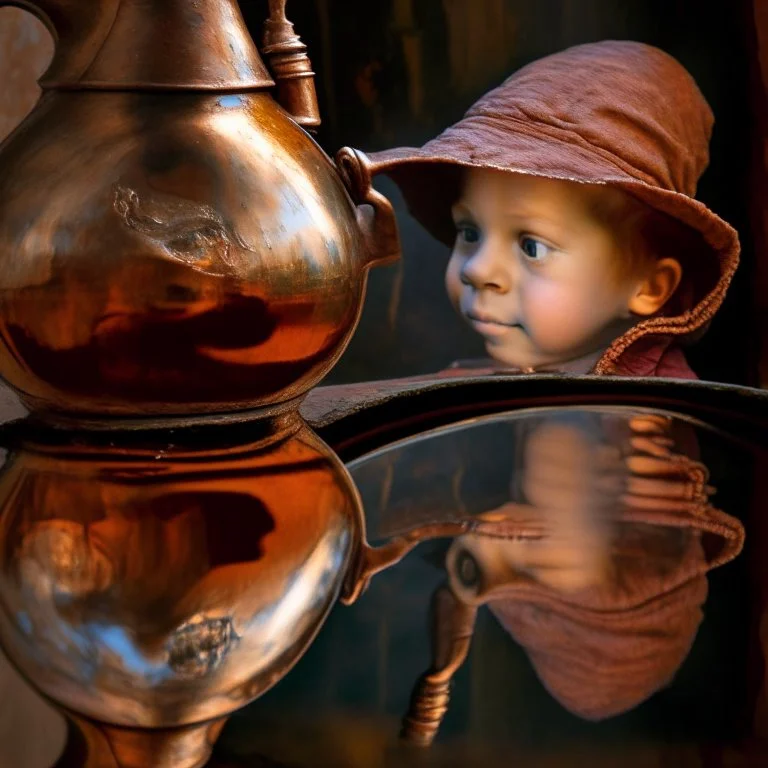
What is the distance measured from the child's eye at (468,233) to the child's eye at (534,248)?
0.04 metres

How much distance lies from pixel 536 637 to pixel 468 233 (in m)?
0.58

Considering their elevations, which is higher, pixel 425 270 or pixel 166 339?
pixel 166 339

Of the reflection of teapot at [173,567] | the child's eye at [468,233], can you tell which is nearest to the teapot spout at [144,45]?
the reflection of teapot at [173,567]

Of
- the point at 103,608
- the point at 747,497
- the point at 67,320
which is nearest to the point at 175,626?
the point at 103,608

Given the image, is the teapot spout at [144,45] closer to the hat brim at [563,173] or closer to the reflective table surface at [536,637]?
the reflective table surface at [536,637]

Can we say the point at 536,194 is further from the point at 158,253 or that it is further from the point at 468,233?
the point at 158,253

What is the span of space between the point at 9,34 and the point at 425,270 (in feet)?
1.12

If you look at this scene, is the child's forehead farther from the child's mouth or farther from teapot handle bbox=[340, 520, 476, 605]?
teapot handle bbox=[340, 520, 476, 605]

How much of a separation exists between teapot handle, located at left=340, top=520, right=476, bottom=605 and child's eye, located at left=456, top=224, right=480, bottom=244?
47cm

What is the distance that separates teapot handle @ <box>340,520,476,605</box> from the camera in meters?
0.34

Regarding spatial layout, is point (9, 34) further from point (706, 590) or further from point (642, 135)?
point (706, 590)

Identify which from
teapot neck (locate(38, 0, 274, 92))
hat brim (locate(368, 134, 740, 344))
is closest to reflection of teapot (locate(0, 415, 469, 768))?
teapot neck (locate(38, 0, 274, 92))

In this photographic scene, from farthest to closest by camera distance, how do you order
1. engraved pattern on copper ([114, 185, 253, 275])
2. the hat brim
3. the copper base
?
the hat brim
engraved pattern on copper ([114, 185, 253, 275])
the copper base

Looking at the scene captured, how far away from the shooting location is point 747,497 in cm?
44
